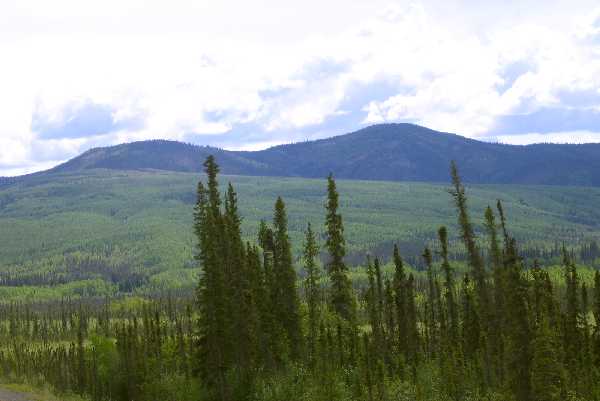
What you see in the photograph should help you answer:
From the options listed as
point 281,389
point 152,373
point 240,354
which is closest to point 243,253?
point 240,354

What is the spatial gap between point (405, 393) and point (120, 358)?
4576cm

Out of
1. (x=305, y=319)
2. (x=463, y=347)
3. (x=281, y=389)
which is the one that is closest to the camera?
(x=281, y=389)

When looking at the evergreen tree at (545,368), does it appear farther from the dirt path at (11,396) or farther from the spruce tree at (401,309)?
the spruce tree at (401,309)

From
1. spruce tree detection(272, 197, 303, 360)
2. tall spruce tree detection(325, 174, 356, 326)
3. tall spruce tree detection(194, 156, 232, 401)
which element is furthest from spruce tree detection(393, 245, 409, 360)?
tall spruce tree detection(194, 156, 232, 401)

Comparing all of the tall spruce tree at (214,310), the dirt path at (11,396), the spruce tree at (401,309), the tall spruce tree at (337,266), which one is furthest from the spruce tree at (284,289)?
the dirt path at (11,396)

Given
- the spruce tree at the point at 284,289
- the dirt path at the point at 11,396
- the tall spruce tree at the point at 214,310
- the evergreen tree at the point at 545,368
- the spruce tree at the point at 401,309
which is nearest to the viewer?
the evergreen tree at the point at 545,368

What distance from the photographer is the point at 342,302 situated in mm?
64875

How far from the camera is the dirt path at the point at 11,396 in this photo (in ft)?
130

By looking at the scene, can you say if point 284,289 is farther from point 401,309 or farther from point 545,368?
point 545,368

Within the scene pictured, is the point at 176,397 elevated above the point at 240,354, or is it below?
below

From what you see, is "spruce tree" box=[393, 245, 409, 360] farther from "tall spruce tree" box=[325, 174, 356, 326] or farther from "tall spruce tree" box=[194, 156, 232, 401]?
"tall spruce tree" box=[194, 156, 232, 401]

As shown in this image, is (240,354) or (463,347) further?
(463,347)

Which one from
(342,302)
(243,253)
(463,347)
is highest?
(243,253)

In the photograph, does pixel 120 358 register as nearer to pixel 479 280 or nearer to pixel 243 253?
pixel 243 253
